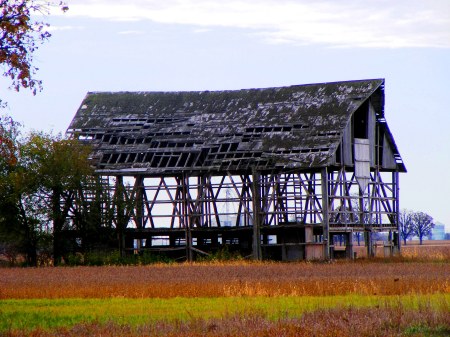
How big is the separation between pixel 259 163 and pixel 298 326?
3352cm

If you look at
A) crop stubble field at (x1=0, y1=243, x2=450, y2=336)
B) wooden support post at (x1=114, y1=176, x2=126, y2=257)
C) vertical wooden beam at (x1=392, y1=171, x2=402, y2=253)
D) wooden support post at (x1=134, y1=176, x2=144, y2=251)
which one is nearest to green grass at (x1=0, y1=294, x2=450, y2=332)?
crop stubble field at (x1=0, y1=243, x2=450, y2=336)

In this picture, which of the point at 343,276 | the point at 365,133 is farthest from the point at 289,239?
the point at 343,276

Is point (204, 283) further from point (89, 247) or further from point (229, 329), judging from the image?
point (89, 247)

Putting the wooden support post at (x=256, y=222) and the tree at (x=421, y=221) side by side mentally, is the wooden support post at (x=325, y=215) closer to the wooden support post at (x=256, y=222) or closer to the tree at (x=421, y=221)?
the wooden support post at (x=256, y=222)

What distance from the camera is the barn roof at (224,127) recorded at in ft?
175

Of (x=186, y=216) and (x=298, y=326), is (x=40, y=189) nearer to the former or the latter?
(x=186, y=216)

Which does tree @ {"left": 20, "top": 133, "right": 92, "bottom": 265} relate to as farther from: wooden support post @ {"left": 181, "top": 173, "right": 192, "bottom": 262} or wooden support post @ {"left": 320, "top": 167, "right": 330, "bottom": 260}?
wooden support post @ {"left": 320, "top": 167, "right": 330, "bottom": 260}

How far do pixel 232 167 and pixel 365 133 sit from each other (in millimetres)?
7363

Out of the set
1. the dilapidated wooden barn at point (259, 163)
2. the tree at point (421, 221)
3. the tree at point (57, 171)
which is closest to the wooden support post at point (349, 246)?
the dilapidated wooden barn at point (259, 163)

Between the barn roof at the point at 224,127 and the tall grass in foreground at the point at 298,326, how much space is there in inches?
1169

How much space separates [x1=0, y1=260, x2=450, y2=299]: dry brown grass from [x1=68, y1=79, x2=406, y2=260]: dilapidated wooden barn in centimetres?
1000

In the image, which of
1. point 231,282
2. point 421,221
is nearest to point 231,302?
point 231,282

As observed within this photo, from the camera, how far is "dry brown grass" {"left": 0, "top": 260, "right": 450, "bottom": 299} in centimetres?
3022

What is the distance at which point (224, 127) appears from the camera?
56531 mm
